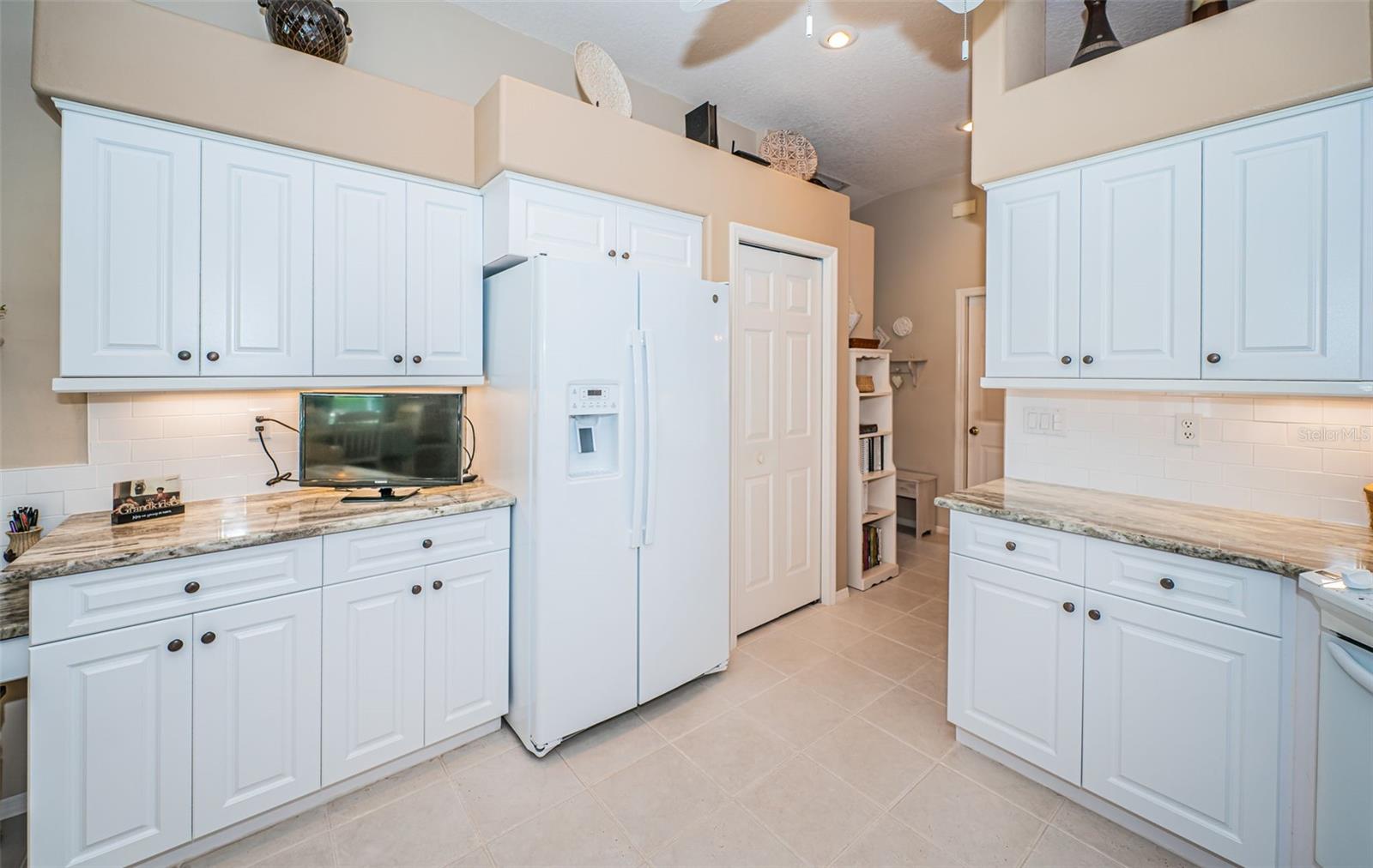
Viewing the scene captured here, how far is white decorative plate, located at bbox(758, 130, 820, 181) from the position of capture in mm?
3268

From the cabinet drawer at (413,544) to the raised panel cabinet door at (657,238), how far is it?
1278 mm

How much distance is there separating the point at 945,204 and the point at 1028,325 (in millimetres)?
2993

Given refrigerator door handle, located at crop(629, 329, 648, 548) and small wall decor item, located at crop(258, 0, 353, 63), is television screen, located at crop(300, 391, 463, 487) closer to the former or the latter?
refrigerator door handle, located at crop(629, 329, 648, 548)

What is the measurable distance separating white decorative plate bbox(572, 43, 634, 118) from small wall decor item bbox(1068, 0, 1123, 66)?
1880 mm

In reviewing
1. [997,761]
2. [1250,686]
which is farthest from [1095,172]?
[997,761]

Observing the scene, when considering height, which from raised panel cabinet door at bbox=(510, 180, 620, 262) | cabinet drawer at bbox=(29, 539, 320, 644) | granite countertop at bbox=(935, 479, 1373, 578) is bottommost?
cabinet drawer at bbox=(29, 539, 320, 644)

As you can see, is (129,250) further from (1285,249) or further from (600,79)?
(1285,249)

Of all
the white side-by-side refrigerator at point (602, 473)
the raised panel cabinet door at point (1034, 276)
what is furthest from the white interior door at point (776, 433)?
the raised panel cabinet door at point (1034, 276)

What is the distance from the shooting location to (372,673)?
1.92 metres

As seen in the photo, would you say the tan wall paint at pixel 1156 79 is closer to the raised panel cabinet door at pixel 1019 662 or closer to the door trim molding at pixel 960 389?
the raised panel cabinet door at pixel 1019 662

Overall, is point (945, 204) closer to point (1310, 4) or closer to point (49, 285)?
point (1310, 4)

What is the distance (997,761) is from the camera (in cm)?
209

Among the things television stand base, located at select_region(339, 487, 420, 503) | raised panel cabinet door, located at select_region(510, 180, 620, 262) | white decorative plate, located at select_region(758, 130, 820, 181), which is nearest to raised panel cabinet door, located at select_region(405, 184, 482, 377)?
raised panel cabinet door, located at select_region(510, 180, 620, 262)

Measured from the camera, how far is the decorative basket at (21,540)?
1771 millimetres
